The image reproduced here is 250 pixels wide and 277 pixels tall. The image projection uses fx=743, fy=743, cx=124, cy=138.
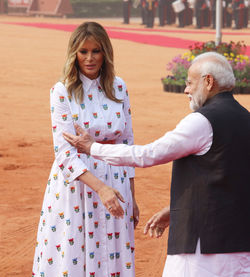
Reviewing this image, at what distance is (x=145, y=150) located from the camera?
140 inches

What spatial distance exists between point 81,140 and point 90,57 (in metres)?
0.62

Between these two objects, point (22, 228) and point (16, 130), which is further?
point (16, 130)

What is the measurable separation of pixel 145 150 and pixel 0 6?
5094 centimetres

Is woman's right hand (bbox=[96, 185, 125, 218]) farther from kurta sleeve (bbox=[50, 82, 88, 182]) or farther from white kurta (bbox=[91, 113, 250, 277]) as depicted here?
white kurta (bbox=[91, 113, 250, 277])

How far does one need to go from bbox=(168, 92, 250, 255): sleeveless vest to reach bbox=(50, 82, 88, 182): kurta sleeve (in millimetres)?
911

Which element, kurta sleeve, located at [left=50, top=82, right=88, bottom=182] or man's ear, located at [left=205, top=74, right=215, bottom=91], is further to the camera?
kurta sleeve, located at [left=50, top=82, right=88, bottom=182]

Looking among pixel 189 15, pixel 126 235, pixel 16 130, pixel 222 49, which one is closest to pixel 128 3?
pixel 189 15

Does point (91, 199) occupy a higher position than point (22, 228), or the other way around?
point (91, 199)

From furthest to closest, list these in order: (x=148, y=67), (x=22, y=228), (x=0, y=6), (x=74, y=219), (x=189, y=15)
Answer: (x=0, y=6) → (x=189, y=15) → (x=148, y=67) → (x=22, y=228) → (x=74, y=219)

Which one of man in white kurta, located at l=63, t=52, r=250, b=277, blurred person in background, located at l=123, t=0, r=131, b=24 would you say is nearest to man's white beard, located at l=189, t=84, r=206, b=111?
man in white kurta, located at l=63, t=52, r=250, b=277

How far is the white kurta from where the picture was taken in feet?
11.1

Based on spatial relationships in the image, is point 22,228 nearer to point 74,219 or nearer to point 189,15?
point 74,219

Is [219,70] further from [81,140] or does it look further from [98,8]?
[98,8]

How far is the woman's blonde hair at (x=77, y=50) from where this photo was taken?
4.34m
